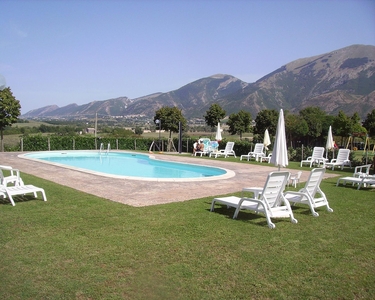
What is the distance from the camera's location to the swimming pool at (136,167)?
1186 cm

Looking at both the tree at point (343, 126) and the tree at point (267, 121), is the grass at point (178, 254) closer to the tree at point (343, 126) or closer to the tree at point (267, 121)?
the tree at point (267, 121)

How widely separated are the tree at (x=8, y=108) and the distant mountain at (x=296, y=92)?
180ft

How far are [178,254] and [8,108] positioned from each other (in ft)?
68.7

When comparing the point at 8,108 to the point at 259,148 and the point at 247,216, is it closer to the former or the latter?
the point at 259,148

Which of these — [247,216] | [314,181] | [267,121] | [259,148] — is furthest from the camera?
[267,121]

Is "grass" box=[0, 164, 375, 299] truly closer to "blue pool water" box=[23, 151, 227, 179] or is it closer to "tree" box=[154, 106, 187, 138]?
"blue pool water" box=[23, 151, 227, 179]

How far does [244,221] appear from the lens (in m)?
5.37

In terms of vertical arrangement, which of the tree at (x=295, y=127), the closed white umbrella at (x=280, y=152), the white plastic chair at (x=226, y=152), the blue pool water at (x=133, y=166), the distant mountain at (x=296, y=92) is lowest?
the blue pool water at (x=133, y=166)

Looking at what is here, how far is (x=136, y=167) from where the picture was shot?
16.8 m

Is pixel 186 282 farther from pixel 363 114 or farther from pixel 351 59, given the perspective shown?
pixel 351 59

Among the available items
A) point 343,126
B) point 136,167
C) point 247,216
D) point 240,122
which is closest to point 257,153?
point 136,167

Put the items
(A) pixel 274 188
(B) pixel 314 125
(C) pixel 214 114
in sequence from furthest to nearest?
1. (B) pixel 314 125
2. (C) pixel 214 114
3. (A) pixel 274 188

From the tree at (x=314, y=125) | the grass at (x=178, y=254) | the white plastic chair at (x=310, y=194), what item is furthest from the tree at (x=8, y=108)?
the tree at (x=314, y=125)

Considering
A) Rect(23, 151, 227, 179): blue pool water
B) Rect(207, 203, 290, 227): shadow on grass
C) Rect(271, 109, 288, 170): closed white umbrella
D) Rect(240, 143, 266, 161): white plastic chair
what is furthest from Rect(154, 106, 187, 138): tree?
Rect(207, 203, 290, 227): shadow on grass
